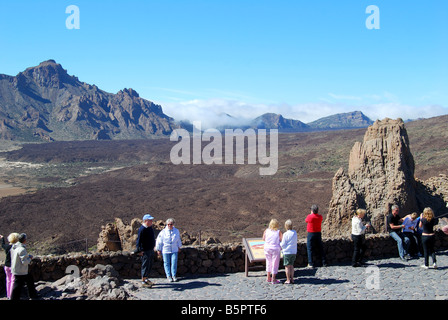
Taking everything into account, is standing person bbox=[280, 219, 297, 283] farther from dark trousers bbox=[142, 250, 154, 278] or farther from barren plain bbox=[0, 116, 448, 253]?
barren plain bbox=[0, 116, 448, 253]

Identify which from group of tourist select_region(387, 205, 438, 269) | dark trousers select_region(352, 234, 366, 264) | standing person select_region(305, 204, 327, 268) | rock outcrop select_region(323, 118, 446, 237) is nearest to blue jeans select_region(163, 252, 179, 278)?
standing person select_region(305, 204, 327, 268)

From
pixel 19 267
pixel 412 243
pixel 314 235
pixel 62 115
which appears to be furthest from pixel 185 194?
pixel 62 115

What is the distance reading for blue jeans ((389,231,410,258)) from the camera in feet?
30.4

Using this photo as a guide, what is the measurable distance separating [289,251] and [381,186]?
831cm

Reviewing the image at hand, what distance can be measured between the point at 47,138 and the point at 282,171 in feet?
342

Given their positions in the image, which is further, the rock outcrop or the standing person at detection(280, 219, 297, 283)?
the rock outcrop

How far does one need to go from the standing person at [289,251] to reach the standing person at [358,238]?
1638 mm

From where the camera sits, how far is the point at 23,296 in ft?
23.9

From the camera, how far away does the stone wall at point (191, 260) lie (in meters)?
8.62

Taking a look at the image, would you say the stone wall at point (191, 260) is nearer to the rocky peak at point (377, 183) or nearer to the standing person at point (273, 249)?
the standing person at point (273, 249)

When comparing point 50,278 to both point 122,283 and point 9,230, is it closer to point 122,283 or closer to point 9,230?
point 122,283

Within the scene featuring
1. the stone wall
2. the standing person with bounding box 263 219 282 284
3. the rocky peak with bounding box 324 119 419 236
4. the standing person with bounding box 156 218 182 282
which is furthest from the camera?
the rocky peak with bounding box 324 119 419 236

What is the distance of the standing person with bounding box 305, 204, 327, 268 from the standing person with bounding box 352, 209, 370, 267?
0.69 m

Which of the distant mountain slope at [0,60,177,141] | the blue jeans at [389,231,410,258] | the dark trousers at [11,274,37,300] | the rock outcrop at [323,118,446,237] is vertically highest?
the distant mountain slope at [0,60,177,141]
